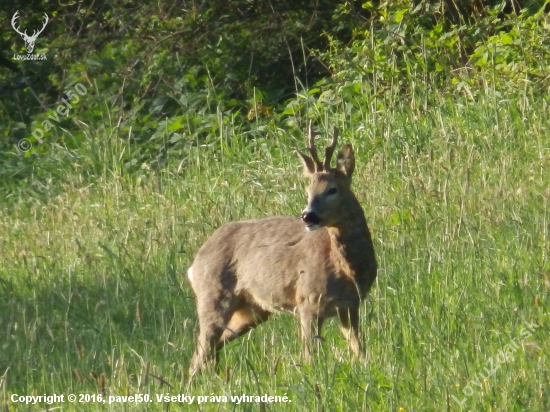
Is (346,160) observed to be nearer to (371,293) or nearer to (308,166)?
(308,166)

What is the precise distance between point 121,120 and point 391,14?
134 inches

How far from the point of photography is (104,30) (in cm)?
1528

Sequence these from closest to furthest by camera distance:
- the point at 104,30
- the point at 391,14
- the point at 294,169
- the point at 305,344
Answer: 1. the point at 305,344
2. the point at 294,169
3. the point at 391,14
4. the point at 104,30

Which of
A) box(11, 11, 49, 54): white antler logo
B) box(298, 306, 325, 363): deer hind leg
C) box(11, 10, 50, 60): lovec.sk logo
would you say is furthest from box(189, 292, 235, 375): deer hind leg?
box(11, 11, 49, 54): white antler logo

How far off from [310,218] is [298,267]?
418mm

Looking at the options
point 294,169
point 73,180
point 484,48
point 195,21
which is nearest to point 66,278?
point 294,169

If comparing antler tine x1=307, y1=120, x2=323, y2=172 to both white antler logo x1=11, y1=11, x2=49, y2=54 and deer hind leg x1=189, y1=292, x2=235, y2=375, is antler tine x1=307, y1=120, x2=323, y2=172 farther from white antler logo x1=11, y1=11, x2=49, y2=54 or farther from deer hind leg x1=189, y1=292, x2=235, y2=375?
white antler logo x1=11, y1=11, x2=49, y2=54

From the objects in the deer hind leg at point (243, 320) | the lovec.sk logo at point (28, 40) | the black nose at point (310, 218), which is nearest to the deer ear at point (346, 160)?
the black nose at point (310, 218)

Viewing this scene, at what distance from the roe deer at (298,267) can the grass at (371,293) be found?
0.15 m

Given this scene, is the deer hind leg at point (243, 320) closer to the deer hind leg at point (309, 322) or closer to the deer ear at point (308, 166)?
the deer hind leg at point (309, 322)

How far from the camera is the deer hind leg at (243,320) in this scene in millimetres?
7051

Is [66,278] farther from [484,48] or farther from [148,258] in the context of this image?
[484,48]

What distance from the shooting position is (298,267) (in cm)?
680

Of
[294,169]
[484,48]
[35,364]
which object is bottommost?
[35,364]
